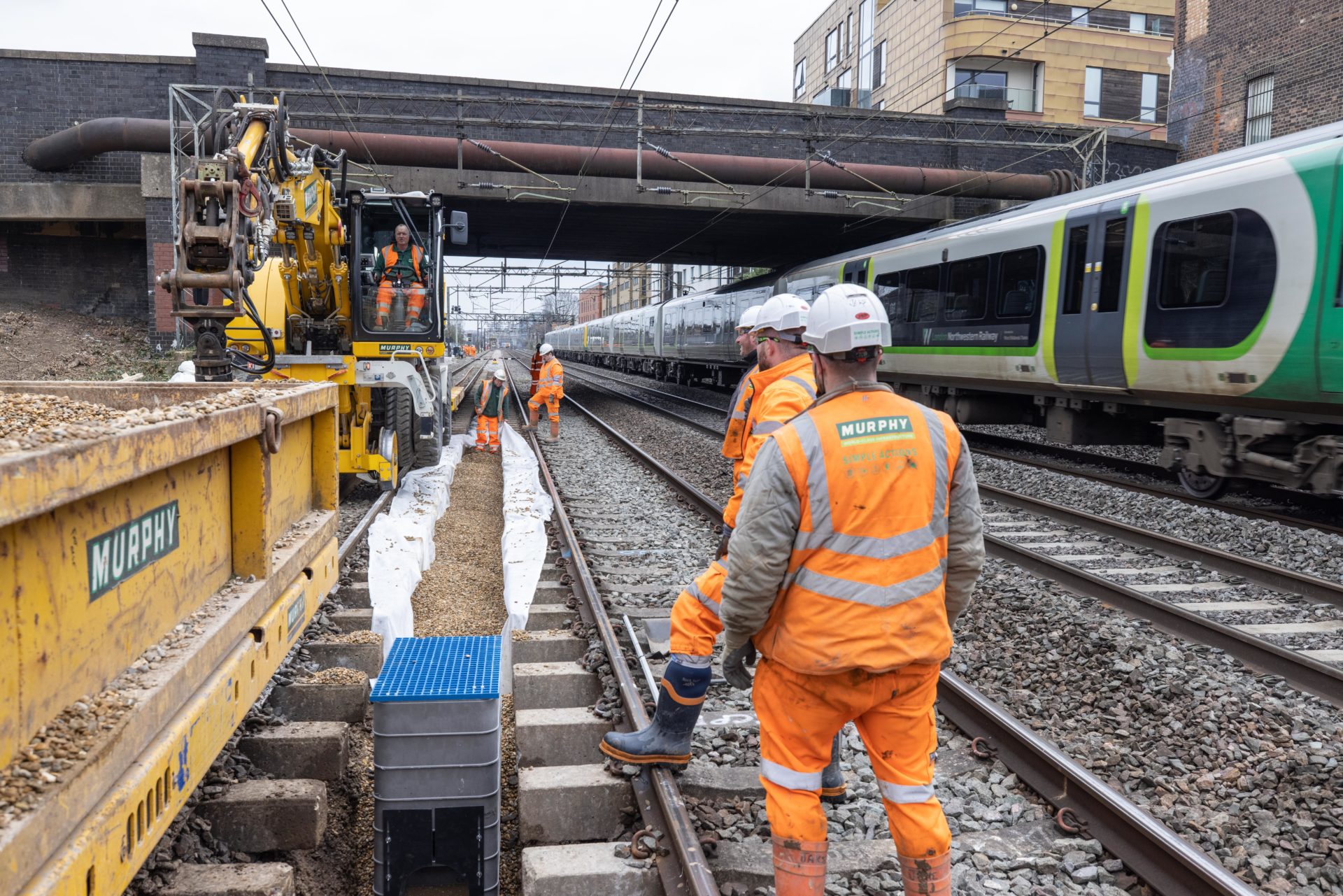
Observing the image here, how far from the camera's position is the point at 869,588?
2.70m

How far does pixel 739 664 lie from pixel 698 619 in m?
0.73

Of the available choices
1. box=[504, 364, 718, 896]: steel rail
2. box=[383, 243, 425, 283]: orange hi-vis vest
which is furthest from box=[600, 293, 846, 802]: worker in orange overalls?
box=[383, 243, 425, 283]: orange hi-vis vest

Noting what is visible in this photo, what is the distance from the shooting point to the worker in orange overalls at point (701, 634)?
379 cm

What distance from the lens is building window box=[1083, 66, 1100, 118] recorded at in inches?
1618

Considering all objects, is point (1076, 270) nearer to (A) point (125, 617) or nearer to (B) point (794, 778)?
(B) point (794, 778)

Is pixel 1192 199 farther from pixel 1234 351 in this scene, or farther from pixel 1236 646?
pixel 1236 646

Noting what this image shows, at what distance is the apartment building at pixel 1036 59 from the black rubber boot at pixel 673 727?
3835cm

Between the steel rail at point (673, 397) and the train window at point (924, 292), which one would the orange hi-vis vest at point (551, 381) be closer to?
the steel rail at point (673, 397)

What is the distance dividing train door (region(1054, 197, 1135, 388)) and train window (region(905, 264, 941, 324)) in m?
3.10

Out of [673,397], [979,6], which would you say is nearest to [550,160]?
[673,397]

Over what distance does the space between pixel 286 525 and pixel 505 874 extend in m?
1.71

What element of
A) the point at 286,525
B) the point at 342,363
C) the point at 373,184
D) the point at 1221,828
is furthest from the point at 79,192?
the point at 1221,828

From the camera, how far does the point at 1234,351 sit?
8.78m

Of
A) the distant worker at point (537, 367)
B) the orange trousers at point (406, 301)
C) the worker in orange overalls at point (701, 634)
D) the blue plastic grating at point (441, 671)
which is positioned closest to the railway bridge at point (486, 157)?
the distant worker at point (537, 367)
